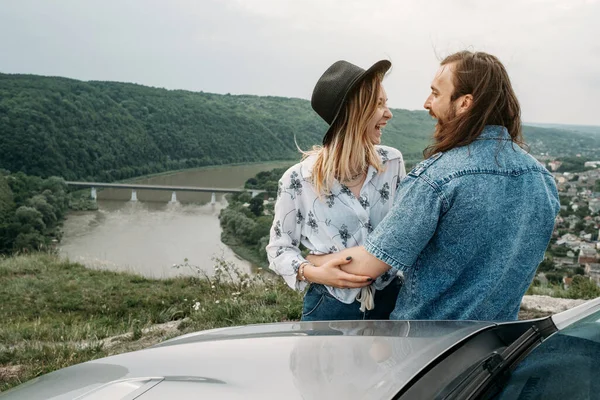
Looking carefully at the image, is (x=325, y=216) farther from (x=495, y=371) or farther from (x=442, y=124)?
(x=495, y=371)

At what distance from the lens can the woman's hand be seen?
1.53 m

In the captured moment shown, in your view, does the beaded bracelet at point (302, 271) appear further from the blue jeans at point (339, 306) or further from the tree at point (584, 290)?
the tree at point (584, 290)

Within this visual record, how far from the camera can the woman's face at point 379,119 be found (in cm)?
175

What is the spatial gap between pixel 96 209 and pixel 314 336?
2344 inches

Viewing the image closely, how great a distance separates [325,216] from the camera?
5.63 feet

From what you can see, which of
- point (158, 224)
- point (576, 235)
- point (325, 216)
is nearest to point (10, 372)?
point (325, 216)

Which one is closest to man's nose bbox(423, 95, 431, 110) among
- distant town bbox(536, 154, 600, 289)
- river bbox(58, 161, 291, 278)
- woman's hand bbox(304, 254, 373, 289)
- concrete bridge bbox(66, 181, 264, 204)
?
woman's hand bbox(304, 254, 373, 289)

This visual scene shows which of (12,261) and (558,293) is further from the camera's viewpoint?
(12,261)

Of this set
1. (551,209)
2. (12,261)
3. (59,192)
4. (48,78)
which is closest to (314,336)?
(551,209)

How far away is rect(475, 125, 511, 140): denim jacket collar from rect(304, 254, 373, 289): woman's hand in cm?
47

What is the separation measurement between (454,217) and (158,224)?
5404 cm

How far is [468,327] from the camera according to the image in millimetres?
1250

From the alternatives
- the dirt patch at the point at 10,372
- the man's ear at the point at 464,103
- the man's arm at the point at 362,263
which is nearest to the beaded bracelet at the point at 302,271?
the man's arm at the point at 362,263

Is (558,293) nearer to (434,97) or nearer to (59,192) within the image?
(434,97)
